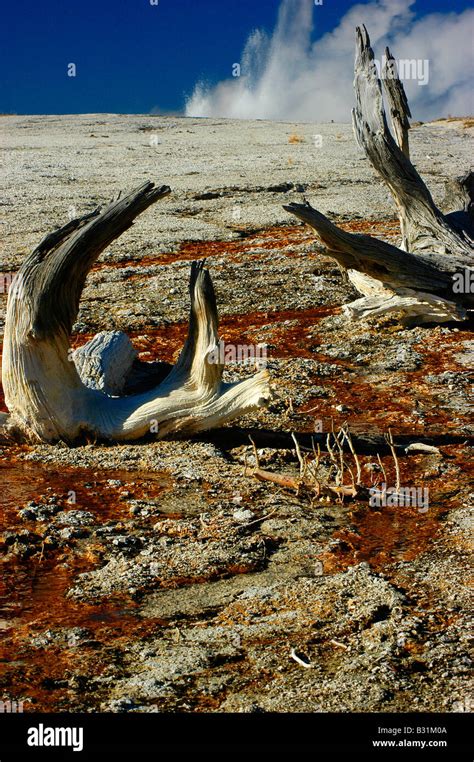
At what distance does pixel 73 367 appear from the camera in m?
5.23

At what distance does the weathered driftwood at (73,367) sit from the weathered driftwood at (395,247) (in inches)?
77.0

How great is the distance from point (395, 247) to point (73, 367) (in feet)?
10.8

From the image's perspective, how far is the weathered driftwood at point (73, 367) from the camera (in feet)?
16.5

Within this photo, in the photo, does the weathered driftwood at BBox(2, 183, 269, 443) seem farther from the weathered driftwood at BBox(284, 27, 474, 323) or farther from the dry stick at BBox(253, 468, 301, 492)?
the weathered driftwood at BBox(284, 27, 474, 323)

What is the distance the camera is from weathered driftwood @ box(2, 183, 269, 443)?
5.02 metres

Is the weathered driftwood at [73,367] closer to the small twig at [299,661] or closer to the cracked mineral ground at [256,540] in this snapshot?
the cracked mineral ground at [256,540]

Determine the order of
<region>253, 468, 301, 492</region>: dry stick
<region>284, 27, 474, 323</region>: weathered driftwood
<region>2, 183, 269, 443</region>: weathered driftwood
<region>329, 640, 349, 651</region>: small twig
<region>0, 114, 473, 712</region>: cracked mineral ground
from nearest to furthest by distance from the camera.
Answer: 1. <region>0, 114, 473, 712</region>: cracked mineral ground
2. <region>329, 640, 349, 651</region>: small twig
3. <region>253, 468, 301, 492</region>: dry stick
4. <region>2, 183, 269, 443</region>: weathered driftwood
5. <region>284, 27, 474, 323</region>: weathered driftwood

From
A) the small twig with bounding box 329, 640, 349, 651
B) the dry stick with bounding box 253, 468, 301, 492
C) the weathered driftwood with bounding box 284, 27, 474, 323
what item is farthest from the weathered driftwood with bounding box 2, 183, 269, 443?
the small twig with bounding box 329, 640, 349, 651

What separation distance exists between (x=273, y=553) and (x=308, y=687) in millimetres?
1026

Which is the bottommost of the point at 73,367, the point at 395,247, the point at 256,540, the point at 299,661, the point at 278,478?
the point at 299,661

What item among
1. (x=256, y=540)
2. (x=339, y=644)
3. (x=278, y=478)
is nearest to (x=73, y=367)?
(x=278, y=478)

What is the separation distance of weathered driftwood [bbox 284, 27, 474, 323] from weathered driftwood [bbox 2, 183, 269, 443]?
1.96 m

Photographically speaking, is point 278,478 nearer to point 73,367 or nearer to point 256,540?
point 256,540
